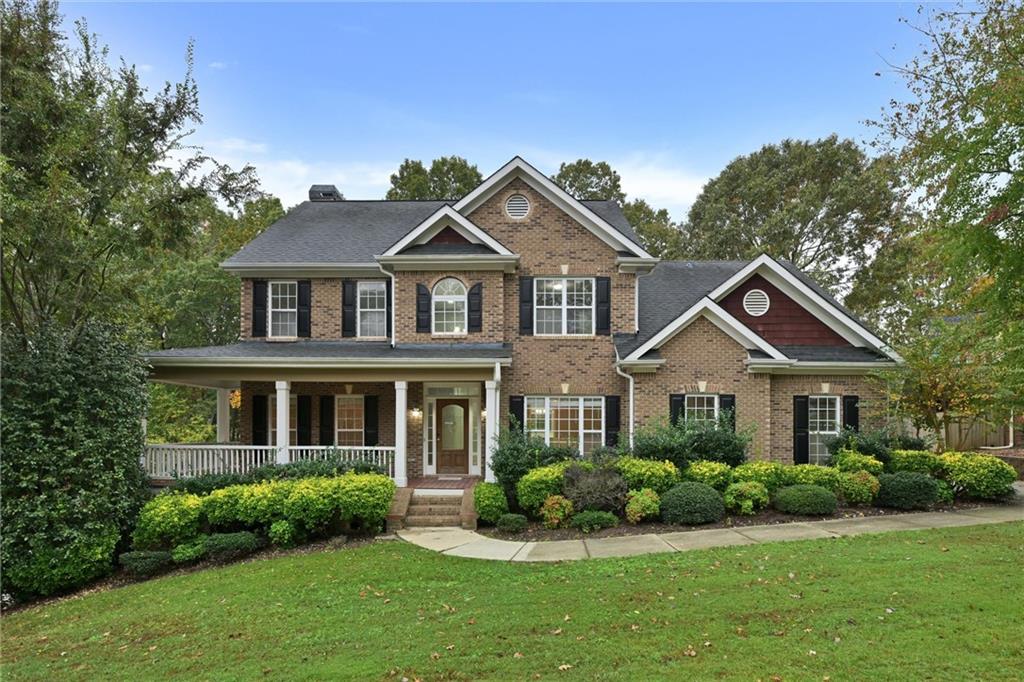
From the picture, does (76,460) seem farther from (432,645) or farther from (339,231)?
(339,231)

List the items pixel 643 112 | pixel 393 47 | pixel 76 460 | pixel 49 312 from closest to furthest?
pixel 76 460 → pixel 49 312 → pixel 393 47 → pixel 643 112

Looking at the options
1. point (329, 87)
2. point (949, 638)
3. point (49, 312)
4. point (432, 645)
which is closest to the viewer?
point (949, 638)

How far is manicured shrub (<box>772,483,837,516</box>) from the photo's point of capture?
11633mm

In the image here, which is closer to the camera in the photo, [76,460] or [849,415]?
[76,460]

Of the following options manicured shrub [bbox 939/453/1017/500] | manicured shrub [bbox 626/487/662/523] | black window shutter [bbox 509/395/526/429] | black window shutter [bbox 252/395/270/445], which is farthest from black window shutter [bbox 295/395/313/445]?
manicured shrub [bbox 939/453/1017/500]

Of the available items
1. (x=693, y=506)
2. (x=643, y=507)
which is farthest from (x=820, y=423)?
(x=643, y=507)

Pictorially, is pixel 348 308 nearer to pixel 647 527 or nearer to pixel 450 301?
pixel 450 301

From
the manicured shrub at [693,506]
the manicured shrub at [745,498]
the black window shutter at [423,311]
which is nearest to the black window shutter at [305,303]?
the black window shutter at [423,311]

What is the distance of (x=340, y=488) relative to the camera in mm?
11461

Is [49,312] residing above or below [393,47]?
below

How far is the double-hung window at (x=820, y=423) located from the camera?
15211 mm

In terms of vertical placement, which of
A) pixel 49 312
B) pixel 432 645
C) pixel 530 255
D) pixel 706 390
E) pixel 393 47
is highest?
pixel 393 47

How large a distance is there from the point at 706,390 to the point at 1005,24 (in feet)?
28.8

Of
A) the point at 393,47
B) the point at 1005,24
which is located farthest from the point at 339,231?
the point at 1005,24
